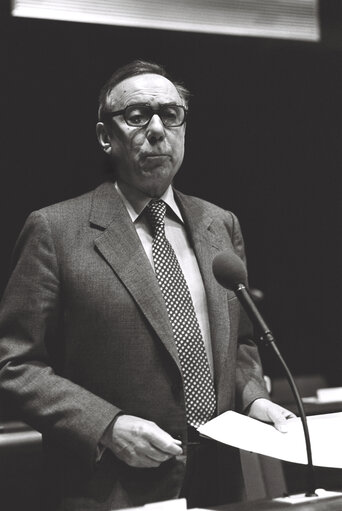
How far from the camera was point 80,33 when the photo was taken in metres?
3.48

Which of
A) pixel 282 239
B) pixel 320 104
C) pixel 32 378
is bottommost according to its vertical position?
pixel 32 378

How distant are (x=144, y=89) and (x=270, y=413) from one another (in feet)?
2.50

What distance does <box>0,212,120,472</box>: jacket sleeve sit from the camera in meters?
1.47

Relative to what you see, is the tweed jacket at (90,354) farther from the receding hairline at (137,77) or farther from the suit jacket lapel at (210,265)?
the receding hairline at (137,77)

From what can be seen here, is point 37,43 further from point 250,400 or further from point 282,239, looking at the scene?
point 250,400

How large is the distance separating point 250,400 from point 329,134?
281cm

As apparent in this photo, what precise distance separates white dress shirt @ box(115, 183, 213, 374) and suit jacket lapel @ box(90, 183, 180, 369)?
5 cm

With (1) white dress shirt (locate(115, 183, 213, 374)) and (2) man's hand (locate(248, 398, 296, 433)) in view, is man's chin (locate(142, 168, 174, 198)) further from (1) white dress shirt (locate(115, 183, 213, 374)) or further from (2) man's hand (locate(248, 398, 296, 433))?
(2) man's hand (locate(248, 398, 296, 433))

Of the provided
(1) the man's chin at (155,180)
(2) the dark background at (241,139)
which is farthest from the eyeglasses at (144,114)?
(2) the dark background at (241,139)

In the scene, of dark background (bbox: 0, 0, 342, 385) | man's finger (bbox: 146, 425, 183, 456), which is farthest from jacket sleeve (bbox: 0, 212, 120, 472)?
dark background (bbox: 0, 0, 342, 385)

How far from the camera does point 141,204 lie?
1735 millimetres

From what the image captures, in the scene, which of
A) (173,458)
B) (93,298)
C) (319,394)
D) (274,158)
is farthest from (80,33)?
(173,458)

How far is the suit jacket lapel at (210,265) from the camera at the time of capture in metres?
1.65

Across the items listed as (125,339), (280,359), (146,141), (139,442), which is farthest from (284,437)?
(146,141)
